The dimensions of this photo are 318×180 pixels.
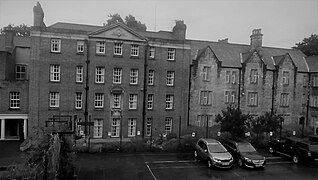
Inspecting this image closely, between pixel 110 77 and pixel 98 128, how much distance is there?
233 inches

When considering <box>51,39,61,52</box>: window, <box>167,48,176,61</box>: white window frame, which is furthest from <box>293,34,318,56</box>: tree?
<box>51,39,61,52</box>: window

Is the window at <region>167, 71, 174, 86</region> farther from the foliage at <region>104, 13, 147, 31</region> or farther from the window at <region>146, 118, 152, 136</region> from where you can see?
the foliage at <region>104, 13, 147, 31</region>

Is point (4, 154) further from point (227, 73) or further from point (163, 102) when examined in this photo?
point (227, 73)

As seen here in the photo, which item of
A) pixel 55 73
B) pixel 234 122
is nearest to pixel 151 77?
pixel 55 73

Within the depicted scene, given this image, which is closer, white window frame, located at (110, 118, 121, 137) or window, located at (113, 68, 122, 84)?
window, located at (113, 68, 122, 84)

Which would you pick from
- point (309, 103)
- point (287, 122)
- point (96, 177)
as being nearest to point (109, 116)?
point (96, 177)

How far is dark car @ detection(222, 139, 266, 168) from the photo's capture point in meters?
23.9

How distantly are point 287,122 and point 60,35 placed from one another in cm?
3281

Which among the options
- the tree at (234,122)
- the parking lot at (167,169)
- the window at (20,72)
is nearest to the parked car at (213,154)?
the parking lot at (167,169)

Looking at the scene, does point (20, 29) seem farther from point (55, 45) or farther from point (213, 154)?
point (213, 154)

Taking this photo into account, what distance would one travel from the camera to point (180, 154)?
29203mm

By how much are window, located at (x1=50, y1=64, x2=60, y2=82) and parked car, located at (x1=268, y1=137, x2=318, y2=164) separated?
76.7ft

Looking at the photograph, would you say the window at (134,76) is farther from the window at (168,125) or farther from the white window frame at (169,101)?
Answer: the window at (168,125)

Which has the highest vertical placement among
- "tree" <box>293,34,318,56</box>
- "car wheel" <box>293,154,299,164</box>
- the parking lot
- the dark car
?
"tree" <box>293,34,318,56</box>
